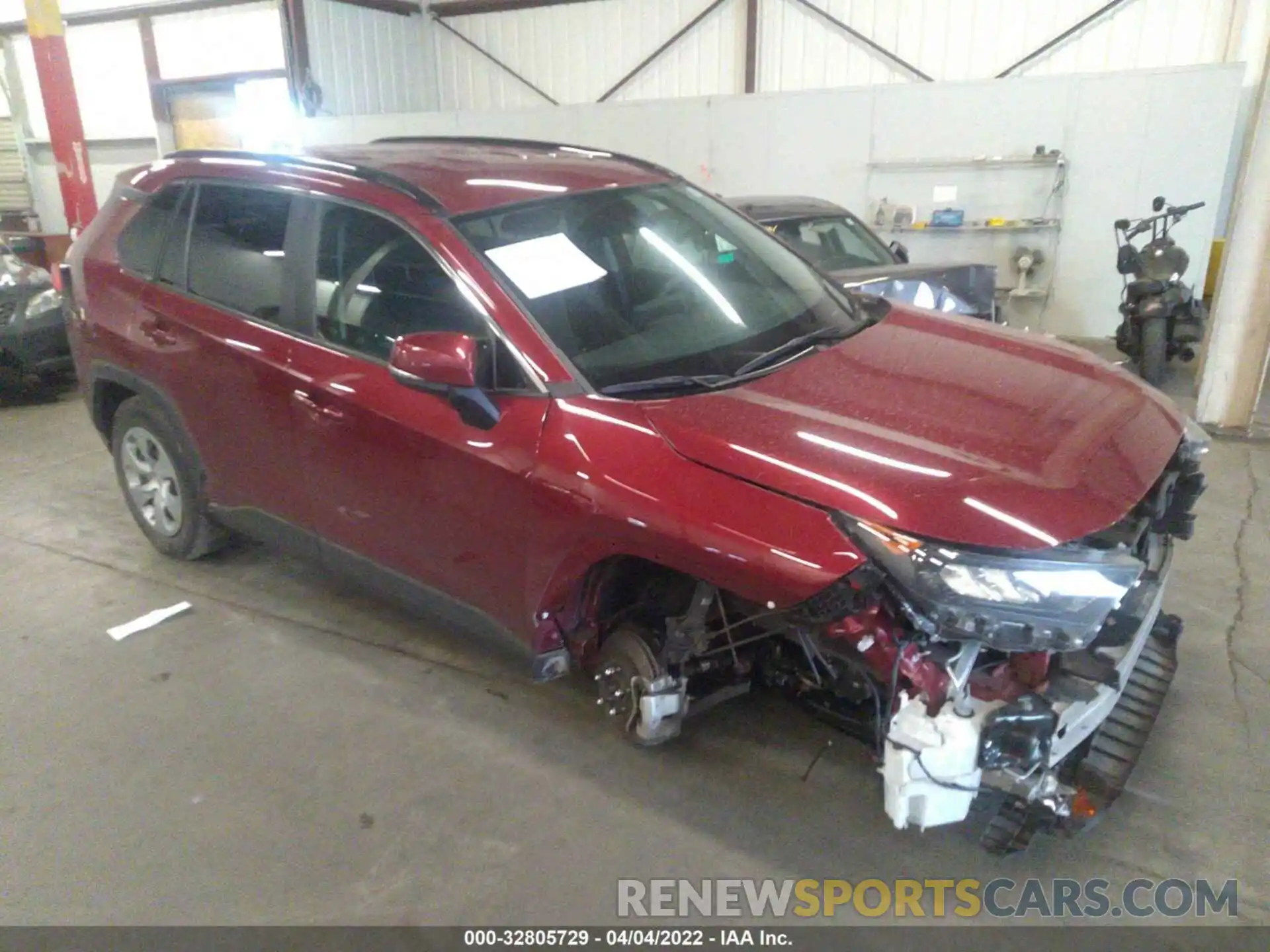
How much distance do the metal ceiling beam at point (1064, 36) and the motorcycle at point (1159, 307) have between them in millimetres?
2884

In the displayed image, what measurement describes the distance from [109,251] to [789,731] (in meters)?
3.19

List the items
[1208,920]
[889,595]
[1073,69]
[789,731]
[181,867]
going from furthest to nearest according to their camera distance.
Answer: [1073,69] < [789,731] < [181,867] < [1208,920] < [889,595]

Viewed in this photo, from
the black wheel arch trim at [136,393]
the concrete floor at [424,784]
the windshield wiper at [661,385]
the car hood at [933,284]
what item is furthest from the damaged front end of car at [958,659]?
the car hood at [933,284]

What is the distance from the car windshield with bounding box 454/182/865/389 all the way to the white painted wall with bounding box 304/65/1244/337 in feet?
19.6

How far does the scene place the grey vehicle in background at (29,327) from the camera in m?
6.35

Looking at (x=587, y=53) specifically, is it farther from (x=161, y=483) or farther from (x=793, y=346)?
(x=793, y=346)

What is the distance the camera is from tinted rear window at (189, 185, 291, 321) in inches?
117

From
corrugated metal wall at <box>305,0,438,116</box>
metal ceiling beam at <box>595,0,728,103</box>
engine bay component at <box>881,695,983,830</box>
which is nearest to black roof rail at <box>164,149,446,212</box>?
engine bay component at <box>881,695,983,830</box>

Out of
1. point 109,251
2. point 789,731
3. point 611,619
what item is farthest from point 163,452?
point 789,731

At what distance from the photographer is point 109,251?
362 cm

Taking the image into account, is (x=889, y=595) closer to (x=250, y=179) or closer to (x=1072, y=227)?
(x=250, y=179)

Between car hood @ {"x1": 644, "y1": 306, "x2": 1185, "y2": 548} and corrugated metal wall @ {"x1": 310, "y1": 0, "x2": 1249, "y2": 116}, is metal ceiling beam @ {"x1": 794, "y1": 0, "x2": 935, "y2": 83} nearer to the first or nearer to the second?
corrugated metal wall @ {"x1": 310, "y1": 0, "x2": 1249, "y2": 116}

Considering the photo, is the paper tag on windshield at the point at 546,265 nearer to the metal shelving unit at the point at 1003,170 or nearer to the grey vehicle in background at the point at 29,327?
the grey vehicle in background at the point at 29,327

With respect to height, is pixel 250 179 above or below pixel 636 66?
below
